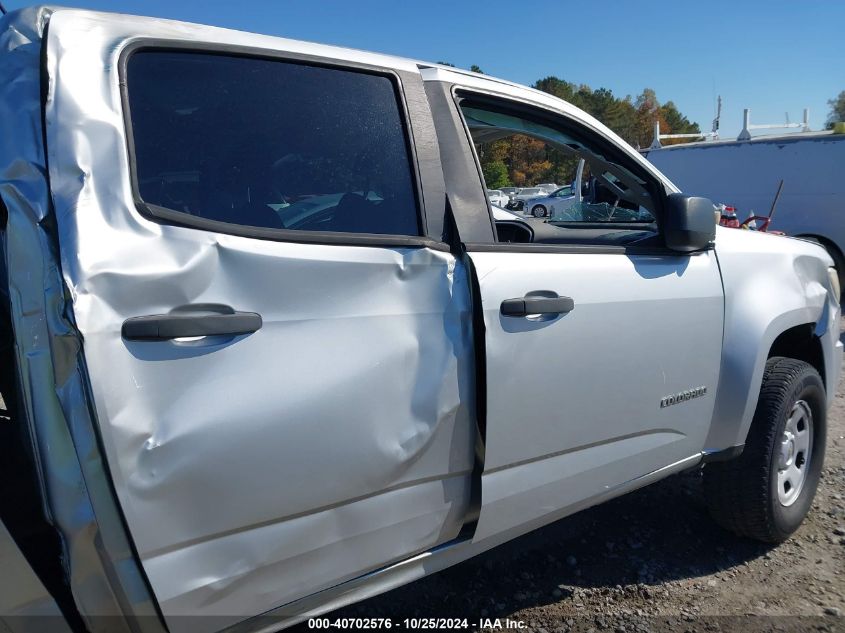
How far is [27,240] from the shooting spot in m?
1.37

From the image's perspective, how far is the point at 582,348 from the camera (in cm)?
223

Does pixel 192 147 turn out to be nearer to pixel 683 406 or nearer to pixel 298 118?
pixel 298 118

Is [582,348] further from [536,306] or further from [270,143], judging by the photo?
[270,143]

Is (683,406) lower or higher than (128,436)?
lower

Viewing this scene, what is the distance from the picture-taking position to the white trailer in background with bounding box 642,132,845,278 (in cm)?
931

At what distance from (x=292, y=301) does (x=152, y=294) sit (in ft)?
1.06

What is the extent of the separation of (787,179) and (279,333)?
1005 cm

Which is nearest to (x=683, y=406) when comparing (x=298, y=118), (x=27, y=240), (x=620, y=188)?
(x=620, y=188)

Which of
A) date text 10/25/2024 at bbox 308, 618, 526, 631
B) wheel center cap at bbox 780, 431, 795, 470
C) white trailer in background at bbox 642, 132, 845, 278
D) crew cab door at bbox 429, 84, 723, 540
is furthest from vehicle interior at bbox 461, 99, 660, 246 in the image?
white trailer in background at bbox 642, 132, 845, 278

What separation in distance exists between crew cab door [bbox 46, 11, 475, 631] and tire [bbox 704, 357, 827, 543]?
5.35 ft

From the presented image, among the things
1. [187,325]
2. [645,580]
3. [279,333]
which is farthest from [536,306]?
[645,580]

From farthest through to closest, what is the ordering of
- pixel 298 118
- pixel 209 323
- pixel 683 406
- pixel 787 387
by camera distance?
pixel 787 387, pixel 683 406, pixel 298 118, pixel 209 323

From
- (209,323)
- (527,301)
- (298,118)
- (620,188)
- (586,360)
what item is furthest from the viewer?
(620,188)

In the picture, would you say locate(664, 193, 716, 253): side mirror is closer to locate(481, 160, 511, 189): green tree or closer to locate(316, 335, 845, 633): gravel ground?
locate(481, 160, 511, 189): green tree
